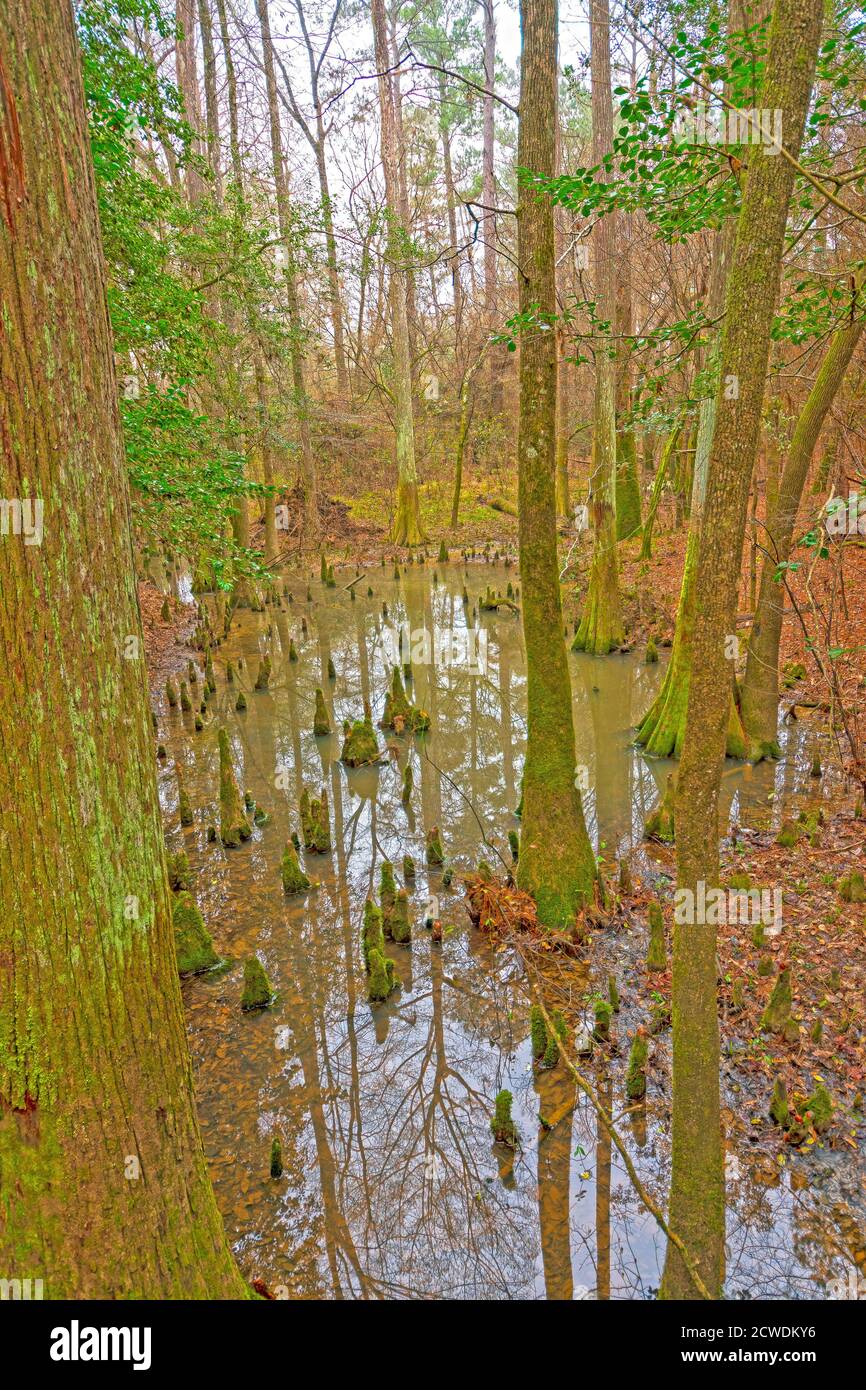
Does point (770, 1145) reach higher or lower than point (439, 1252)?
higher

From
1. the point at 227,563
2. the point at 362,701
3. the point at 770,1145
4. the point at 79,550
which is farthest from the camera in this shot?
the point at 362,701

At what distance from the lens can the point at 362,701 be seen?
10883mm

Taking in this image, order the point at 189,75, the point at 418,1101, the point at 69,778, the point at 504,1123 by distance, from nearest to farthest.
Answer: the point at 69,778 → the point at 504,1123 → the point at 418,1101 → the point at 189,75

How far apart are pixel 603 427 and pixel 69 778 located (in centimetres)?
968

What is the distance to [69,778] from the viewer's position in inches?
70.2

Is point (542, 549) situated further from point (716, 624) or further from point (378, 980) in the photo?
point (378, 980)

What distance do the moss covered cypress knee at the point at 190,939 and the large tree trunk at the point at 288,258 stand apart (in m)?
10.00

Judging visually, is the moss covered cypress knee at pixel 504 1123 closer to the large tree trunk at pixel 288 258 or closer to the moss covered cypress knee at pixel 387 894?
the moss covered cypress knee at pixel 387 894

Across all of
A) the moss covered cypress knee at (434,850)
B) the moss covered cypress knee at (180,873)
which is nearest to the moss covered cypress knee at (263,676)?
the moss covered cypress knee at (180,873)

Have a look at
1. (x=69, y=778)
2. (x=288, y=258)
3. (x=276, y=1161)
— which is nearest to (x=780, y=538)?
(x=276, y=1161)

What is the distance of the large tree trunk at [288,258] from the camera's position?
1344 cm

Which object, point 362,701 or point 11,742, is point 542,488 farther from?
point 362,701
